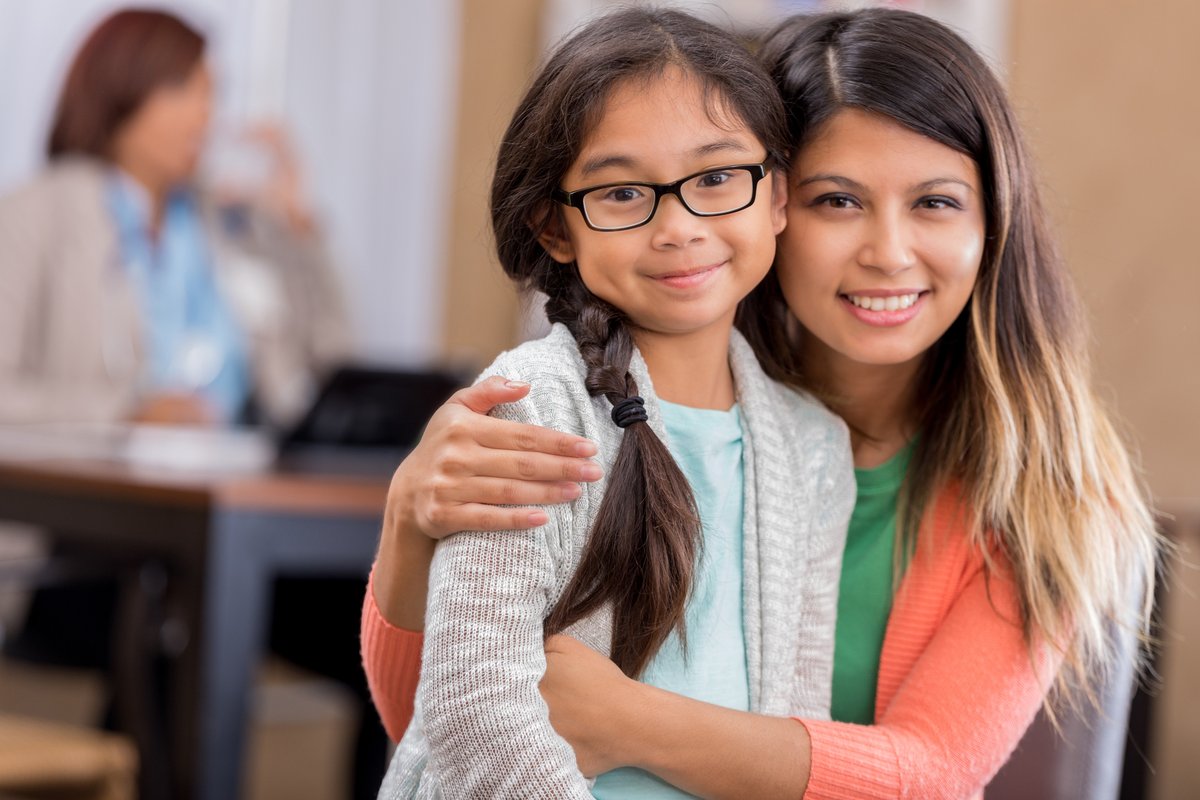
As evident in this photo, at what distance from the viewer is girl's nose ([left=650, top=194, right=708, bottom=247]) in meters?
1.06

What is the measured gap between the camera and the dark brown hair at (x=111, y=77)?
3.35m

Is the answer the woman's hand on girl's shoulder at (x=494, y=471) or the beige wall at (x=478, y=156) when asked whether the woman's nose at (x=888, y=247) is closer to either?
the woman's hand on girl's shoulder at (x=494, y=471)

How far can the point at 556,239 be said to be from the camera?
1.15m

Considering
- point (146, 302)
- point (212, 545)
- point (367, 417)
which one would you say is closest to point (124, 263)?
point (146, 302)

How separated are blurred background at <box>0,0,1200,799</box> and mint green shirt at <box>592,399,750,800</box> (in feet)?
5.63

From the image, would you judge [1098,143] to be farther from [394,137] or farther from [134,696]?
[134,696]

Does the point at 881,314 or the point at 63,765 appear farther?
the point at 63,765

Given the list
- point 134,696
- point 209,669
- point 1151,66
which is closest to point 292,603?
point 134,696

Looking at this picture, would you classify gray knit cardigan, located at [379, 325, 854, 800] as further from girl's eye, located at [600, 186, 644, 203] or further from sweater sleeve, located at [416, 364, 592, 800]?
girl's eye, located at [600, 186, 644, 203]

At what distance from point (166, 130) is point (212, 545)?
6.01 feet

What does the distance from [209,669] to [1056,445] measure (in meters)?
1.24

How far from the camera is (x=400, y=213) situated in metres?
4.77

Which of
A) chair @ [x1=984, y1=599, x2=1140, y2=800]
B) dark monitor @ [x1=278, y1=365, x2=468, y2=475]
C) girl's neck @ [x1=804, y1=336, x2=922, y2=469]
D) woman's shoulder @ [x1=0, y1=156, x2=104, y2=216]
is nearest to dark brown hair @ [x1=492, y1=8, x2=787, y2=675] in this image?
A: girl's neck @ [x1=804, y1=336, x2=922, y2=469]

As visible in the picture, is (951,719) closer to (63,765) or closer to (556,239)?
(556,239)
